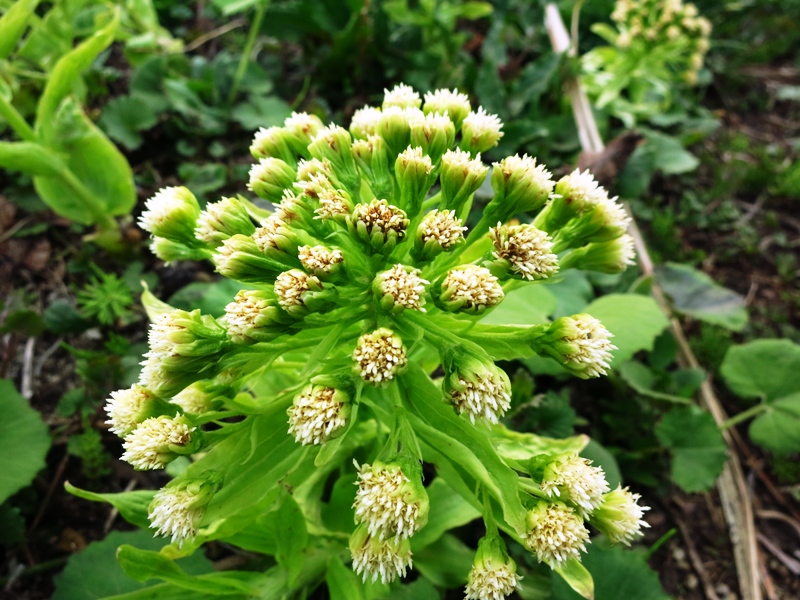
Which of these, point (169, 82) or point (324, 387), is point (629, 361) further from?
point (169, 82)

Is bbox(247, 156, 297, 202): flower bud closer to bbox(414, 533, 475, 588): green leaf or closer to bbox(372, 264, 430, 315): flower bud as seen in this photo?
bbox(372, 264, 430, 315): flower bud

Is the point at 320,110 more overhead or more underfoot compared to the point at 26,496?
more overhead

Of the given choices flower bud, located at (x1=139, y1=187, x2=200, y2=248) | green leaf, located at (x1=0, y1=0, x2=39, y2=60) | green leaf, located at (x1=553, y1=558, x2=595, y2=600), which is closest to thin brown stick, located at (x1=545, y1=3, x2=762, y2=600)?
green leaf, located at (x1=553, y1=558, x2=595, y2=600)

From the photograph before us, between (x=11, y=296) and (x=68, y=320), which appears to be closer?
(x=68, y=320)

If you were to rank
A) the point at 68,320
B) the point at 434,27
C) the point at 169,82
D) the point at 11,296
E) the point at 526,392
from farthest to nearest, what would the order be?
the point at 434,27 < the point at 169,82 < the point at 11,296 < the point at 68,320 < the point at 526,392

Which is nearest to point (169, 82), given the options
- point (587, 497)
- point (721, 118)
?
point (587, 497)

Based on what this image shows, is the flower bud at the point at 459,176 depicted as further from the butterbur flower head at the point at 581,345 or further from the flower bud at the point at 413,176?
the butterbur flower head at the point at 581,345

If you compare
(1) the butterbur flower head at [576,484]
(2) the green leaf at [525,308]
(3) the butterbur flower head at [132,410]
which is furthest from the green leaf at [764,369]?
(3) the butterbur flower head at [132,410]

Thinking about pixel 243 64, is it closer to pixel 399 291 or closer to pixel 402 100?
pixel 402 100
